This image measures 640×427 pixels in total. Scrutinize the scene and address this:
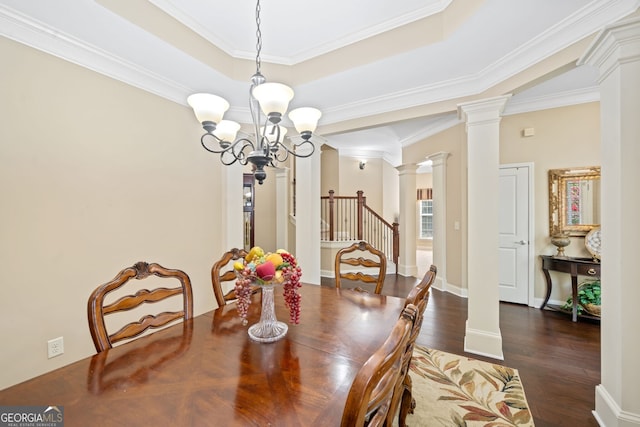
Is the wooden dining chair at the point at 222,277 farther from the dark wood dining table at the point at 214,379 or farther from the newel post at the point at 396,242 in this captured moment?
the newel post at the point at 396,242

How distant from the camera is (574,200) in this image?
3447mm

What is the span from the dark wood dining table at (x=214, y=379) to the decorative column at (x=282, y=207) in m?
4.11

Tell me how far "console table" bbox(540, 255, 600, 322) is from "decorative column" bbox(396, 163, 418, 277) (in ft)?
7.78

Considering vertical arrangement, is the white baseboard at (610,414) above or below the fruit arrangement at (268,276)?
below

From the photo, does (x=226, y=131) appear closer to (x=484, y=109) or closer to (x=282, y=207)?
(x=484, y=109)

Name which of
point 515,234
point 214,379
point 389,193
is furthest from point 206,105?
point 389,193

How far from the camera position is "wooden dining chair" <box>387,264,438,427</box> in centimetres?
96

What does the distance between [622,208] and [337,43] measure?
2.28 metres

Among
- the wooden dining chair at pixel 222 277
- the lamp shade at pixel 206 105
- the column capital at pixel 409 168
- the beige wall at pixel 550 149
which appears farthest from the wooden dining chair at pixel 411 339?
the column capital at pixel 409 168

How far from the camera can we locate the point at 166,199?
8.82 ft

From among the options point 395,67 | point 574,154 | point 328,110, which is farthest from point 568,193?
point 328,110

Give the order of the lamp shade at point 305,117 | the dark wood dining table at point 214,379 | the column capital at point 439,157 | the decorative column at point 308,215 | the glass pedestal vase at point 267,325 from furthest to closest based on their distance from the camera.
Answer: the column capital at point 439,157 < the decorative column at point 308,215 < the lamp shade at point 305,117 < the glass pedestal vase at point 267,325 < the dark wood dining table at point 214,379

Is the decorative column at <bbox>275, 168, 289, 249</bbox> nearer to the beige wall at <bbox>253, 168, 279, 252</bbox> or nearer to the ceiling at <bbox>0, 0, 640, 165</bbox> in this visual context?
the beige wall at <bbox>253, 168, 279, 252</bbox>

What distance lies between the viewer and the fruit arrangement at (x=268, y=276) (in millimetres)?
1192
